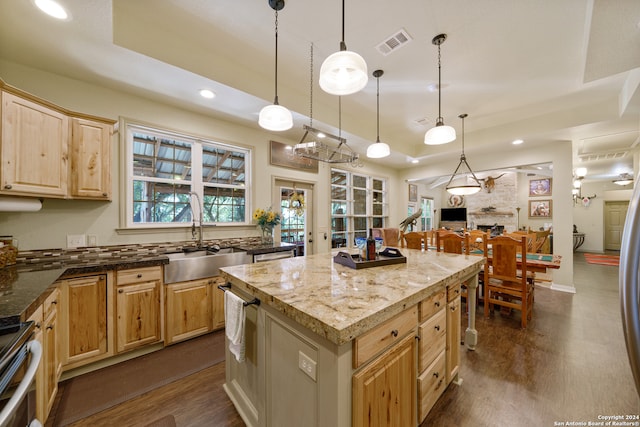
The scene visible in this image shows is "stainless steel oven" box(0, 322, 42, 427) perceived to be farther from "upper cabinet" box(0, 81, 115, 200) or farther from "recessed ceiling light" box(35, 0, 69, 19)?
"recessed ceiling light" box(35, 0, 69, 19)

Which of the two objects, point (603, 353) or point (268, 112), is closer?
point (268, 112)

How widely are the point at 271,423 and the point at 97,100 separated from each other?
3.36 meters

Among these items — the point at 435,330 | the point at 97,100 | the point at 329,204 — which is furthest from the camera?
the point at 329,204

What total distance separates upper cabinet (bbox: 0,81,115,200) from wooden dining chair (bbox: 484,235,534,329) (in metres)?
4.48

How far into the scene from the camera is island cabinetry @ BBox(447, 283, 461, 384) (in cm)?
177

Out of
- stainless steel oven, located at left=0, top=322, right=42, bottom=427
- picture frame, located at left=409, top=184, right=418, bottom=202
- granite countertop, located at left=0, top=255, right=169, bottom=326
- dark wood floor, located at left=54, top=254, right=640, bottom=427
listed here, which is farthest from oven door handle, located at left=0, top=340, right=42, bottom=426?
picture frame, located at left=409, top=184, right=418, bottom=202

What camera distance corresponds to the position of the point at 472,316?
2.36 metres

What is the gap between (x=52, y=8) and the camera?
5.39 ft

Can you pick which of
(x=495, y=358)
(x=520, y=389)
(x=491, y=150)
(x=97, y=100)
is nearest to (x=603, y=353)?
(x=495, y=358)

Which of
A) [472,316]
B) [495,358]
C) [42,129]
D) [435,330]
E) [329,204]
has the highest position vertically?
[42,129]

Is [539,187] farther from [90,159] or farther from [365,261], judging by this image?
[90,159]

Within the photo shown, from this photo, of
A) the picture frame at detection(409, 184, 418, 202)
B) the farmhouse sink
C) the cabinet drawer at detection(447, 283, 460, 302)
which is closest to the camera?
the cabinet drawer at detection(447, 283, 460, 302)

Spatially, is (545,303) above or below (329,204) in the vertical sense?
below

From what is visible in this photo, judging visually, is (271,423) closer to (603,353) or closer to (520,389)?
(520,389)
